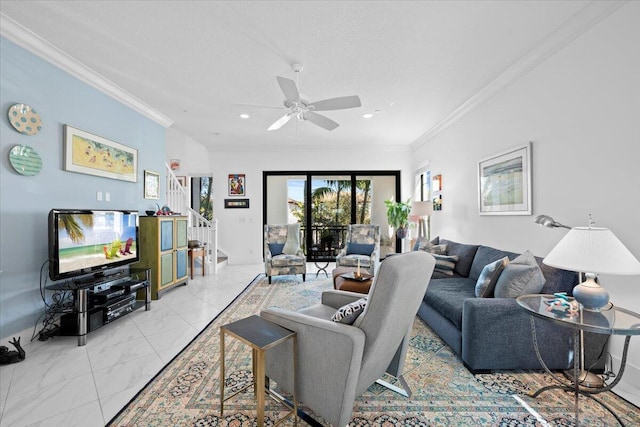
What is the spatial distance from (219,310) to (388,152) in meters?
4.92

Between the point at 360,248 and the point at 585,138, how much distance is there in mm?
3466

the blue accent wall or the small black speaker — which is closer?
the blue accent wall

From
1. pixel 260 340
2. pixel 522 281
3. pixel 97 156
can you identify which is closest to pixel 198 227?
pixel 97 156

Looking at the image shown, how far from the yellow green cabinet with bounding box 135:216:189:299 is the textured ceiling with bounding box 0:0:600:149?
1708 millimetres

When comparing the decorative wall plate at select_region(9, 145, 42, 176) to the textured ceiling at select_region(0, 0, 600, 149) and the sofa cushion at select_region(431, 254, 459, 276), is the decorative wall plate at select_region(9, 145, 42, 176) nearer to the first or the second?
the textured ceiling at select_region(0, 0, 600, 149)

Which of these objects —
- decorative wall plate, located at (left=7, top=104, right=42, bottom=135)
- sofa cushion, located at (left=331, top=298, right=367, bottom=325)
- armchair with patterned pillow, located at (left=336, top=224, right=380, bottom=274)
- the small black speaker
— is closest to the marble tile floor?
the small black speaker

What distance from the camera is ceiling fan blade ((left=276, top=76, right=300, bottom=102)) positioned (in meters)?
2.33

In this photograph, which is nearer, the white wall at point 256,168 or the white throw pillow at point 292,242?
the white throw pillow at point 292,242

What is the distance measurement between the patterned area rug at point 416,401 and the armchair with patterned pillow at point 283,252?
93.2 inches

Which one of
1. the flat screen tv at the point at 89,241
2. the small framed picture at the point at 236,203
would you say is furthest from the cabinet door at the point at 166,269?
the small framed picture at the point at 236,203

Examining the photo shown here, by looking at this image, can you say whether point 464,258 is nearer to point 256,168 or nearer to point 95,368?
point 95,368

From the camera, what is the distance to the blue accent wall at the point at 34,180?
→ 2.38m

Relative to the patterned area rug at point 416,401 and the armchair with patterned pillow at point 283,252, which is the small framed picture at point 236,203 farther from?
the patterned area rug at point 416,401

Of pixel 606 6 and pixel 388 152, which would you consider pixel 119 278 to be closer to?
pixel 606 6
